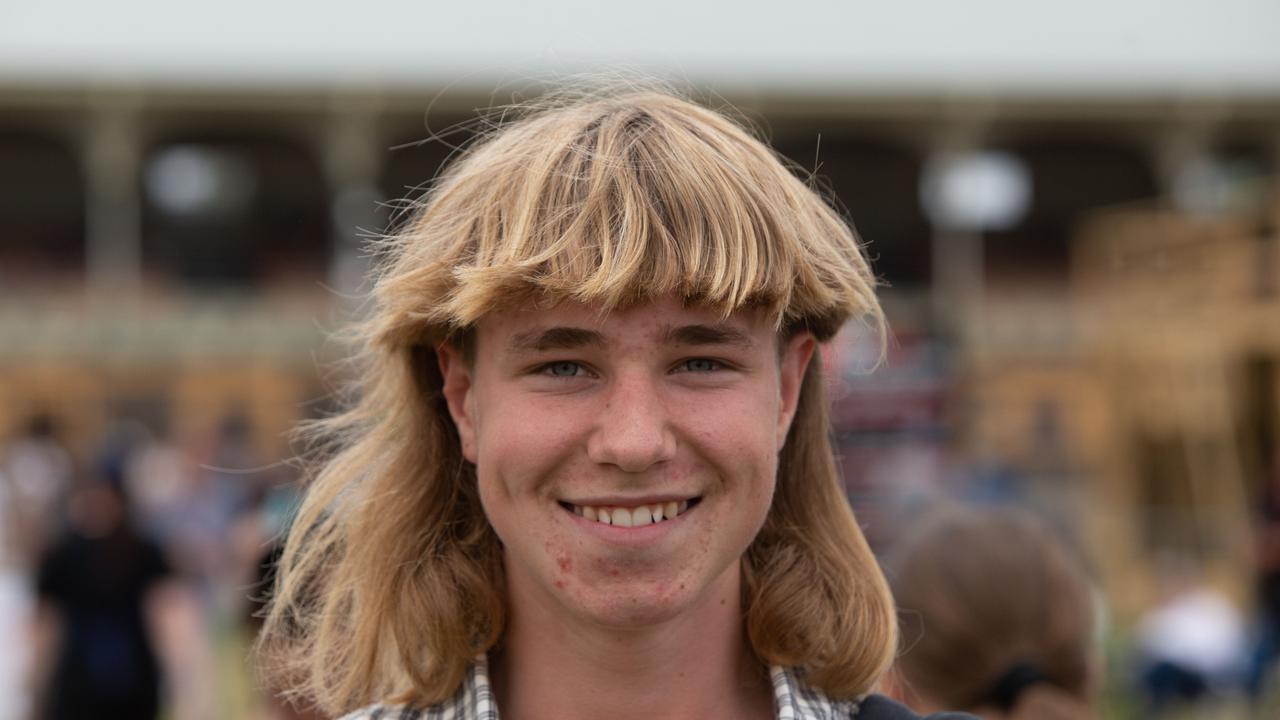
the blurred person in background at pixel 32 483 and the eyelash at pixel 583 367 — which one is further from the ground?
the eyelash at pixel 583 367

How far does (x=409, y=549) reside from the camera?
87.8 inches

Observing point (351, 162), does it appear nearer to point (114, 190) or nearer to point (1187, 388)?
point (114, 190)

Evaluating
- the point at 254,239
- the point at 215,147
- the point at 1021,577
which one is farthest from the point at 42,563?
the point at 254,239

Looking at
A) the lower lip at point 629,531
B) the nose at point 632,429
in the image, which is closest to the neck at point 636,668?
the lower lip at point 629,531

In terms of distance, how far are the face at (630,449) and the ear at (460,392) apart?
12cm

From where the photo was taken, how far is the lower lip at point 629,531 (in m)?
1.89

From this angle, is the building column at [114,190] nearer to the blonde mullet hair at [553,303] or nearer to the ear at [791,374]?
the blonde mullet hair at [553,303]

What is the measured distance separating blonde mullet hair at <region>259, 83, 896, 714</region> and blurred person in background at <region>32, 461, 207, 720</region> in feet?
12.6

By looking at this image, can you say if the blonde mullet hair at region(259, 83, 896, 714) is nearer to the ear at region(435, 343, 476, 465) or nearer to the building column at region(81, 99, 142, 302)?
the ear at region(435, 343, 476, 465)

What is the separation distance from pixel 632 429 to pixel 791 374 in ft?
1.03

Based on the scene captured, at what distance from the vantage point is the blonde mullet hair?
1.87 meters

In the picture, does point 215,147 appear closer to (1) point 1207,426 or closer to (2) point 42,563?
(1) point 1207,426

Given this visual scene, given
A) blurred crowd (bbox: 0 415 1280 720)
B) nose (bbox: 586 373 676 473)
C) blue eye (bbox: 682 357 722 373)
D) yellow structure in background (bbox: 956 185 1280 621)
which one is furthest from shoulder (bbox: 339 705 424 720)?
yellow structure in background (bbox: 956 185 1280 621)

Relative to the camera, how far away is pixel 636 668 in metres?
1.99
